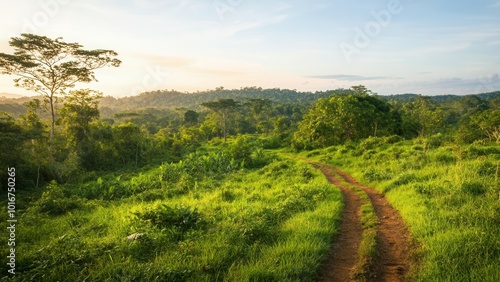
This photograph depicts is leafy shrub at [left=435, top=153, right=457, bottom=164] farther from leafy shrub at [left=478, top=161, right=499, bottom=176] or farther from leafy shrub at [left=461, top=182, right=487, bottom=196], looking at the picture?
leafy shrub at [left=461, top=182, right=487, bottom=196]

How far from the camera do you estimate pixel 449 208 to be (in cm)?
862

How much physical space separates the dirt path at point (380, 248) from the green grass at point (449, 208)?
33cm

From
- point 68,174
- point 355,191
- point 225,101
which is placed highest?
point 225,101

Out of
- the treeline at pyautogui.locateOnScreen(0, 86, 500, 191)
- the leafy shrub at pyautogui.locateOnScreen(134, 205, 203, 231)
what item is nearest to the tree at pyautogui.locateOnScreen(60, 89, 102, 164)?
the treeline at pyautogui.locateOnScreen(0, 86, 500, 191)

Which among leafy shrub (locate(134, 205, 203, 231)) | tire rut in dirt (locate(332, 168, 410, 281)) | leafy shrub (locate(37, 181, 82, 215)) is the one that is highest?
leafy shrub (locate(134, 205, 203, 231))

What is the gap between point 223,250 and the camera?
254 inches

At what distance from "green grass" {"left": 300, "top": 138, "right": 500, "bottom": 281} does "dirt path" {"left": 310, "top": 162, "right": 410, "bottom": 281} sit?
33cm

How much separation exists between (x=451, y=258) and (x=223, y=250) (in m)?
4.72

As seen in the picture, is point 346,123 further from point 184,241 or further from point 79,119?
point 184,241

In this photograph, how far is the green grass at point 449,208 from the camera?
5730 millimetres

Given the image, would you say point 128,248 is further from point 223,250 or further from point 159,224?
point 223,250

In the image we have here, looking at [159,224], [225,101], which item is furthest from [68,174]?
[225,101]

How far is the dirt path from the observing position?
20.0 feet

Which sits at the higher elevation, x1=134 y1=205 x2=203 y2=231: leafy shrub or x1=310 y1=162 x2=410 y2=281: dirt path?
x1=134 y1=205 x2=203 y2=231: leafy shrub
